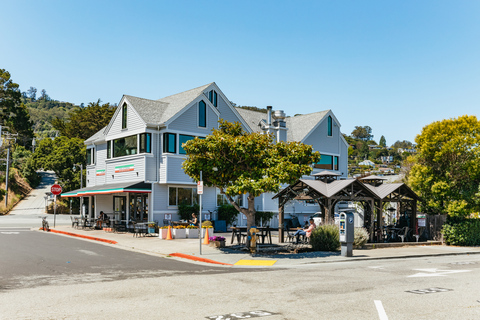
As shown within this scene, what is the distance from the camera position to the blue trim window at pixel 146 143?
3134cm

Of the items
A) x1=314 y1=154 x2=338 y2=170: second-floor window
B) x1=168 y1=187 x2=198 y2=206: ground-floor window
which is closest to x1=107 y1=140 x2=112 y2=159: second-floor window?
x1=168 y1=187 x2=198 y2=206: ground-floor window

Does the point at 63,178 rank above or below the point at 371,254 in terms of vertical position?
above

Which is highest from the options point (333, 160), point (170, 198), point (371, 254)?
point (333, 160)

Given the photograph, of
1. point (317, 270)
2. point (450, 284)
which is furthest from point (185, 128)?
point (450, 284)

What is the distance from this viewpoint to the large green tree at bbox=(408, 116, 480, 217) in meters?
25.4

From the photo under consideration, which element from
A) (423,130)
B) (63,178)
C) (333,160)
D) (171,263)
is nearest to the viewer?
(171,263)

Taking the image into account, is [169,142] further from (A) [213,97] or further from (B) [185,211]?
(A) [213,97]

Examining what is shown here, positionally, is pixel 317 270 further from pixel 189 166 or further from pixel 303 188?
pixel 303 188

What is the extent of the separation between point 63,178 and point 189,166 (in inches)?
1958

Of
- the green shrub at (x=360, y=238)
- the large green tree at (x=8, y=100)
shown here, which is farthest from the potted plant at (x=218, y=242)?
the large green tree at (x=8, y=100)

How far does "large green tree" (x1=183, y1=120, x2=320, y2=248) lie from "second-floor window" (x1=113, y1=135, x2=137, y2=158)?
1393 centimetres

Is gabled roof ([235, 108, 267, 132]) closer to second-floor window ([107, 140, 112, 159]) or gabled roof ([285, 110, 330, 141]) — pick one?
gabled roof ([285, 110, 330, 141])

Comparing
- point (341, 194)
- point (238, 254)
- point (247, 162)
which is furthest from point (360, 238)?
point (247, 162)

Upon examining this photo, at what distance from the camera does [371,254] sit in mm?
19719
